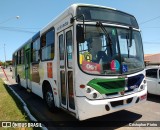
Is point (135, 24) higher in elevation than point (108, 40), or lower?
higher

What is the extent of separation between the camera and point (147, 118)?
677cm

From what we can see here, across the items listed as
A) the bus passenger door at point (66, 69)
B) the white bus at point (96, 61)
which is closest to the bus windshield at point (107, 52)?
the white bus at point (96, 61)

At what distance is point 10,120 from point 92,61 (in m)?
3.64

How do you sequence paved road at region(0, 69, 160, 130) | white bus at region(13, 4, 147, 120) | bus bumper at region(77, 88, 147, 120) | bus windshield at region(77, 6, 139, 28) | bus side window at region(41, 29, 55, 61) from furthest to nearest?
1. bus side window at region(41, 29, 55, 61)
2. paved road at region(0, 69, 160, 130)
3. bus windshield at region(77, 6, 139, 28)
4. white bus at region(13, 4, 147, 120)
5. bus bumper at region(77, 88, 147, 120)

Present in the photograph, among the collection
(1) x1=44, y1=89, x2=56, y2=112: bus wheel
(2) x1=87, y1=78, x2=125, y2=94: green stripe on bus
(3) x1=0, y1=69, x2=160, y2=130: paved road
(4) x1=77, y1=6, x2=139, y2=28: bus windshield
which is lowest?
(3) x1=0, y1=69, x2=160, y2=130: paved road

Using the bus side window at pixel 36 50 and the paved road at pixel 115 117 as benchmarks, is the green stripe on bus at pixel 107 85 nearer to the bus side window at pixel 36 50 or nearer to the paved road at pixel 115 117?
the paved road at pixel 115 117

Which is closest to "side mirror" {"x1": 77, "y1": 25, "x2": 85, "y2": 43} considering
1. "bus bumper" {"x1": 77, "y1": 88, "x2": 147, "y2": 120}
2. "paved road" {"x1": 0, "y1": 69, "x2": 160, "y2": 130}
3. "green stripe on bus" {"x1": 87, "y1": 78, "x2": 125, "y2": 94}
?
"green stripe on bus" {"x1": 87, "y1": 78, "x2": 125, "y2": 94}

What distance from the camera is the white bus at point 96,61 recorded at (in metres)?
5.53

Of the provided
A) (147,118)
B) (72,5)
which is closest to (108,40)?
(72,5)

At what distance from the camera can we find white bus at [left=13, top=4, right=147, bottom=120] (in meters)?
5.53

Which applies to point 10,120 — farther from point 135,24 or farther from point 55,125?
point 135,24

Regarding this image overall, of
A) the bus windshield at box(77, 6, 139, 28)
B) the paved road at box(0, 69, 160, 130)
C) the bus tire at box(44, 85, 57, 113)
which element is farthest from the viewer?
the bus tire at box(44, 85, 57, 113)

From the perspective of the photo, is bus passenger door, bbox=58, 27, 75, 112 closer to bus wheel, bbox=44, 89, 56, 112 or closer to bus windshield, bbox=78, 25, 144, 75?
bus windshield, bbox=78, 25, 144, 75

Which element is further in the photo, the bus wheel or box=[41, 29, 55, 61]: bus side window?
the bus wheel
